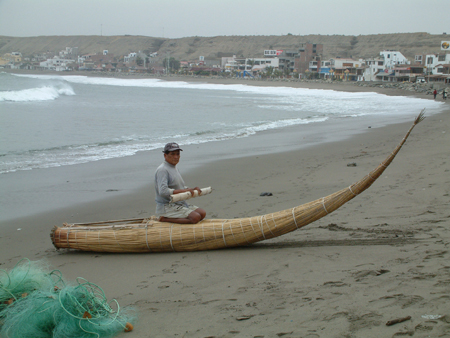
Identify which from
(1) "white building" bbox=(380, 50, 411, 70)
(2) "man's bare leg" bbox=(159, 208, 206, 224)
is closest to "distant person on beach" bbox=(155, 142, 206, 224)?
(2) "man's bare leg" bbox=(159, 208, 206, 224)

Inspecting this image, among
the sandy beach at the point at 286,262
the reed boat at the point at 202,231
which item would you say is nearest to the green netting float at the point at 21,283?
the sandy beach at the point at 286,262

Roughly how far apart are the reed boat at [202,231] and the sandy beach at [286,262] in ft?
0.43

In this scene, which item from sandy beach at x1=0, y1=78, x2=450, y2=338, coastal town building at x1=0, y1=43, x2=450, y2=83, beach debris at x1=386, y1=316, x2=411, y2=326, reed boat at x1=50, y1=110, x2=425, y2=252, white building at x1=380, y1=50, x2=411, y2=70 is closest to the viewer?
beach debris at x1=386, y1=316, x2=411, y2=326

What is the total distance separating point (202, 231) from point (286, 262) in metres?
1.13

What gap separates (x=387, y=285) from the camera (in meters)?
3.50

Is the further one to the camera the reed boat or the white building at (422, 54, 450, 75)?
the white building at (422, 54, 450, 75)

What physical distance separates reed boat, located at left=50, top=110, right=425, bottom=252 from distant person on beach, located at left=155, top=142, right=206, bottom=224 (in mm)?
86

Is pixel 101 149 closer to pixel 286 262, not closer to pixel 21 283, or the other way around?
pixel 21 283

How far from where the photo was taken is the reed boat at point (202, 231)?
4.91 m

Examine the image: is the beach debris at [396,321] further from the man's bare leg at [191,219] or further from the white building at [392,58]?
the white building at [392,58]

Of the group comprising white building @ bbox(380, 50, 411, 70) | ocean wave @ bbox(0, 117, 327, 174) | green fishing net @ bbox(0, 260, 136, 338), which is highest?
white building @ bbox(380, 50, 411, 70)

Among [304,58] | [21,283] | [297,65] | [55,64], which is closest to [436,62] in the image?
[304,58]

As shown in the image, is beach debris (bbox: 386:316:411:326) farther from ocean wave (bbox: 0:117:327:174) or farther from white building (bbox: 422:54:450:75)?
white building (bbox: 422:54:450:75)

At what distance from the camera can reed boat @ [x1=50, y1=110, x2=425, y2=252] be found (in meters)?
4.91
